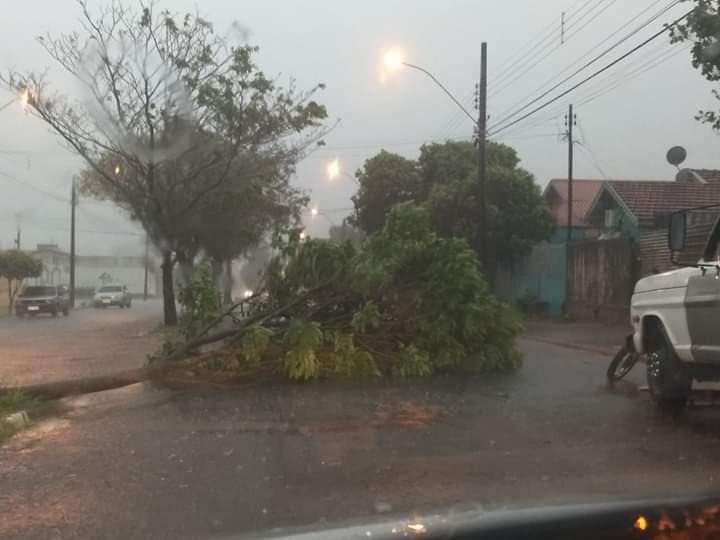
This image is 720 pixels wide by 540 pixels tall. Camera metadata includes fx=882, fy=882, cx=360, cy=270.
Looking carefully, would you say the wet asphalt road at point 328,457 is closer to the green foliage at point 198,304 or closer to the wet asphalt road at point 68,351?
the green foliage at point 198,304

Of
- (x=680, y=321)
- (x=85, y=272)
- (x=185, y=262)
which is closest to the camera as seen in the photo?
(x=680, y=321)

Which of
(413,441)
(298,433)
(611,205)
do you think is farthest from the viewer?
(611,205)

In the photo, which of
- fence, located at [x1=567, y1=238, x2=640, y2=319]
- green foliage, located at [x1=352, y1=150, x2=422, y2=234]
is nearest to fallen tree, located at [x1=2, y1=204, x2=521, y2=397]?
fence, located at [x1=567, y1=238, x2=640, y2=319]

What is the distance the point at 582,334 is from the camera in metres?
A: 22.1

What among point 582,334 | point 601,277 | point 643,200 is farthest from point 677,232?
point 643,200

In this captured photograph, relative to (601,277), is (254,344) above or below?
below

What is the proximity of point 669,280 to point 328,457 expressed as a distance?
4089mm

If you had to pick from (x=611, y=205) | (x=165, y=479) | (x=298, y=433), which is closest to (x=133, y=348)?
(x=298, y=433)

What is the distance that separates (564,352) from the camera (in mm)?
17453

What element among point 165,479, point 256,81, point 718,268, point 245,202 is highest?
point 256,81

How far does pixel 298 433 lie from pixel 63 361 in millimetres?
9174

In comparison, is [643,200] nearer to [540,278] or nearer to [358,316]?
[540,278]

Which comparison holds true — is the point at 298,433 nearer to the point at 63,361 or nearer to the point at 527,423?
the point at 527,423

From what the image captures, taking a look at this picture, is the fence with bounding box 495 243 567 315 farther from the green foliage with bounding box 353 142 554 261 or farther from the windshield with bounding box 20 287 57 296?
the windshield with bounding box 20 287 57 296
